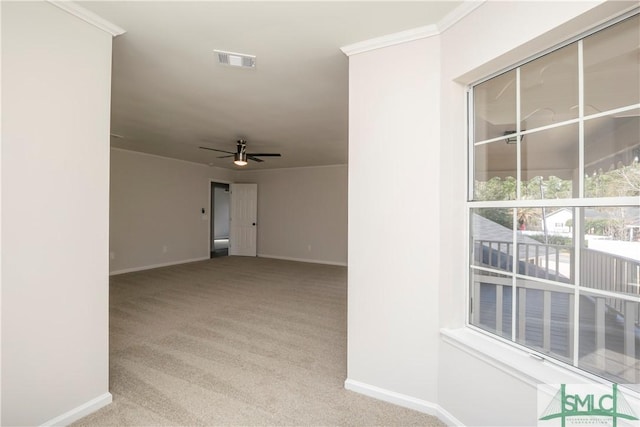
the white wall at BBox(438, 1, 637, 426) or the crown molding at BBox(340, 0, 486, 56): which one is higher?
→ the crown molding at BBox(340, 0, 486, 56)

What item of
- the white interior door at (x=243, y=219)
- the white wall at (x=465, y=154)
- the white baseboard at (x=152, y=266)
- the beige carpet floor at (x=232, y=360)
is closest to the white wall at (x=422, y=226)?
the white wall at (x=465, y=154)

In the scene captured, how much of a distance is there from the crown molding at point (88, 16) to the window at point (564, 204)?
7.64 feet

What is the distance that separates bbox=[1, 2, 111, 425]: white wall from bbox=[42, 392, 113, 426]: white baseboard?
0.01 metres

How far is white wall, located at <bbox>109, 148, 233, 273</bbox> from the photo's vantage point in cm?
603

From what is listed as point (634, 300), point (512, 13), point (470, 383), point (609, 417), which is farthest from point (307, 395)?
point (512, 13)

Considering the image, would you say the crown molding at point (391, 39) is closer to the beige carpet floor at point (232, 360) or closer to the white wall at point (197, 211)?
the beige carpet floor at point (232, 360)

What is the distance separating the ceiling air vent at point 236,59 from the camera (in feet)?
7.69

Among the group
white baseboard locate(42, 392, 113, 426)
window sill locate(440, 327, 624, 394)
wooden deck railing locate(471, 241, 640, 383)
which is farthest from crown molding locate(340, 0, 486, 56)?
white baseboard locate(42, 392, 113, 426)

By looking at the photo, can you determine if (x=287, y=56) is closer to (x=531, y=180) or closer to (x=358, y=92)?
(x=358, y=92)

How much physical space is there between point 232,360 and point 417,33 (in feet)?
9.32

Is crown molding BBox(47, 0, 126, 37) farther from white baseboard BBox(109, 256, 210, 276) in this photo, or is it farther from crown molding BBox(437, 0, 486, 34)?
white baseboard BBox(109, 256, 210, 276)

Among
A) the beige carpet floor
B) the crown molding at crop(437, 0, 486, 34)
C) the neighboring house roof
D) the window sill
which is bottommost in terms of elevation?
the beige carpet floor

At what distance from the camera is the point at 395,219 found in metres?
2.08

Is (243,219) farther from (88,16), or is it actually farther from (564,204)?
(564,204)
